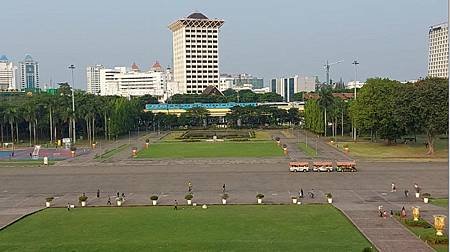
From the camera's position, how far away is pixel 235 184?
1901 inches

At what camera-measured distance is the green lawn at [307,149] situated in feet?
239

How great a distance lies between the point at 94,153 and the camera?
3041 inches

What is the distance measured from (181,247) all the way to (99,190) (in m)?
21.0

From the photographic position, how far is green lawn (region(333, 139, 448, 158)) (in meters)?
68.7

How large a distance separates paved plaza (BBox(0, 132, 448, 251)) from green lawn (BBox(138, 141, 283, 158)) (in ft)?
19.5

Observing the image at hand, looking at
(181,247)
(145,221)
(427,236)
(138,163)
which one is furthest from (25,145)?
(427,236)

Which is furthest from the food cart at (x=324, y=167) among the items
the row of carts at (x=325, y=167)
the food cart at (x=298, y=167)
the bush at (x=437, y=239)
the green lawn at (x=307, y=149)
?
the bush at (x=437, y=239)

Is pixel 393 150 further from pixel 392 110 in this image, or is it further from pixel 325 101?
A: pixel 325 101

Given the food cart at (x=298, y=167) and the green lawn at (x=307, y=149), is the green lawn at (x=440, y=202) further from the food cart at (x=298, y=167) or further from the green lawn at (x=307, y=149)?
the green lawn at (x=307, y=149)

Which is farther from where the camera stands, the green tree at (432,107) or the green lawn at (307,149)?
the green lawn at (307,149)

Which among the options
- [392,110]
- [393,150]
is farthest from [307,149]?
[392,110]

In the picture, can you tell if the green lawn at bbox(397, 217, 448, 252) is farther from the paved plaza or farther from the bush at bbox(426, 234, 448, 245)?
the paved plaza

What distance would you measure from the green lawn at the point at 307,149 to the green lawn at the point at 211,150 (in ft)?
11.7

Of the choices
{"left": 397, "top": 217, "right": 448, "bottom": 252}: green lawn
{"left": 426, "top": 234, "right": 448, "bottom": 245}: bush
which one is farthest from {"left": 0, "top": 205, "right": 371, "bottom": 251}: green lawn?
{"left": 426, "top": 234, "right": 448, "bottom": 245}: bush
